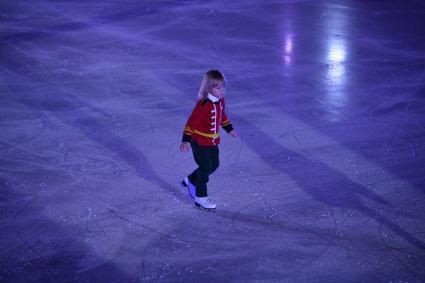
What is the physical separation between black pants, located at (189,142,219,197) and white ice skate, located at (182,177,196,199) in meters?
0.17

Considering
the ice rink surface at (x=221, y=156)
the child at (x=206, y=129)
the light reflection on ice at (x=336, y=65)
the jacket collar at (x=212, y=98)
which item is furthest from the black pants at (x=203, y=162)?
the light reflection on ice at (x=336, y=65)

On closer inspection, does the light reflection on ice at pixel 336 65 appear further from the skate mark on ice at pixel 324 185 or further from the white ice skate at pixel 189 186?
the white ice skate at pixel 189 186

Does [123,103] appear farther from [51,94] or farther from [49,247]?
[49,247]

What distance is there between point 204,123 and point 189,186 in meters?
0.95

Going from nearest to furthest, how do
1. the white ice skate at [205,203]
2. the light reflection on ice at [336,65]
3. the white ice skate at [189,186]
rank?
the white ice skate at [205,203], the white ice skate at [189,186], the light reflection on ice at [336,65]

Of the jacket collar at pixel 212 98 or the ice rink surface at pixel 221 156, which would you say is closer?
the ice rink surface at pixel 221 156

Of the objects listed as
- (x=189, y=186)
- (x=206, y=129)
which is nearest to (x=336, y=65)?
(x=189, y=186)

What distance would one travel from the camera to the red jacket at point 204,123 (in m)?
5.33

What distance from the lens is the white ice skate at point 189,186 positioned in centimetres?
586

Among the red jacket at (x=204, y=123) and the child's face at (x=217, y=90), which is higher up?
the child's face at (x=217, y=90)

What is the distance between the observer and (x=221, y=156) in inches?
273

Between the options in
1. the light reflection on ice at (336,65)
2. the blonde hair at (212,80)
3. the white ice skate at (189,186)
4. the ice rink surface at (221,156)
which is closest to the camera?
the ice rink surface at (221,156)

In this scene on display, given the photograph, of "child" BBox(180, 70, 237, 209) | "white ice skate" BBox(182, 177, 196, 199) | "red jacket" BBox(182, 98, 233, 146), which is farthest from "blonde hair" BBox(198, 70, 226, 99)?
"white ice skate" BBox(182, 177, 196, 199)

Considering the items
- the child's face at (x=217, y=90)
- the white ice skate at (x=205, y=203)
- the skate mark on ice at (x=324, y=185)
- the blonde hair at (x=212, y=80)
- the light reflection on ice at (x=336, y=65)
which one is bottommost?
the skate mark on ice at (x=324, y=185)
